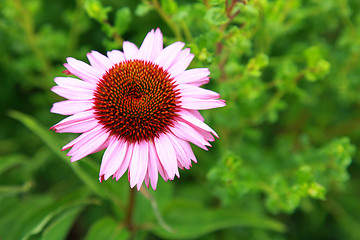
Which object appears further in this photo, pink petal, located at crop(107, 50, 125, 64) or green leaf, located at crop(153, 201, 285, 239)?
green leaf, located at crop(153, 201, 285, 239)

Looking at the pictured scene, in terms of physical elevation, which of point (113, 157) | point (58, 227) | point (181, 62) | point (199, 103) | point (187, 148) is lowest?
point (58, 227)

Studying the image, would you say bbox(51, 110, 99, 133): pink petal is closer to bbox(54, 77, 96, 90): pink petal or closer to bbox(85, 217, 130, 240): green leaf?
bbox(54, 77, 96, 90): pink petal

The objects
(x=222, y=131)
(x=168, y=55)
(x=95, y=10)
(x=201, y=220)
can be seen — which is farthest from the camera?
(x=222, y=131)

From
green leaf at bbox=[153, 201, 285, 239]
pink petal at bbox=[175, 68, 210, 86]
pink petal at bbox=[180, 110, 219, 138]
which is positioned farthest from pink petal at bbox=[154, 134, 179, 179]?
green leaf at bbox=[153, 201, 285, 239]

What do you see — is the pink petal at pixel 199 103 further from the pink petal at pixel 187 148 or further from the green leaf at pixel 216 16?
the green leaf at pixel 216 16

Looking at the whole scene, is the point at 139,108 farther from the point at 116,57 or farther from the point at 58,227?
the point at 58,227

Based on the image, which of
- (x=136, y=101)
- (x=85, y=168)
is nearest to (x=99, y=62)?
(x=136, y=101)

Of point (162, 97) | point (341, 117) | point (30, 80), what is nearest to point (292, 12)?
point (341, 117)

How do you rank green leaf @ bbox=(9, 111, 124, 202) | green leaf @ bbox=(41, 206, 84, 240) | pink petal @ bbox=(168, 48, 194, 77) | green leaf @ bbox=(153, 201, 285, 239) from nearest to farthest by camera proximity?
pink petal @ bbox=(168, 48, 194, 77) < green leaf @ bbox=(41, 206, 84, 240) < green leaf @ bbox=(9, 111, 124, 202) < green leaf @ bbox=(153, 201, 285, 239)
